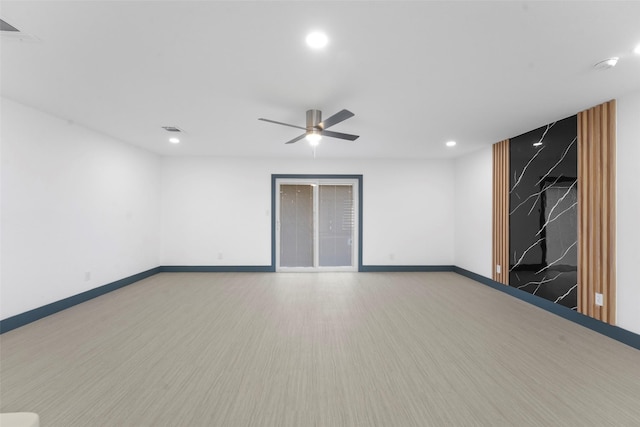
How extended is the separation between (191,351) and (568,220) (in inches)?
180

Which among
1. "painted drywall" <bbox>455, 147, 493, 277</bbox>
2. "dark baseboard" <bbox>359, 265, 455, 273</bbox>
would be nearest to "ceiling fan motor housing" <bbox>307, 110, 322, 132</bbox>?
"painted drywall" <bbox>455, 147, 493, 277</bbox>

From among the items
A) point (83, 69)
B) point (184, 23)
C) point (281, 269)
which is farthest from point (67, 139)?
point (281, 269)

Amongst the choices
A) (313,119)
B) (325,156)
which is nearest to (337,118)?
(313,119)

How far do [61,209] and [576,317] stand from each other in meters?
6.57

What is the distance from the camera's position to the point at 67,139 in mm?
3686

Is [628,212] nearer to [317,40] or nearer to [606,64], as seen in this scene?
[606,64]

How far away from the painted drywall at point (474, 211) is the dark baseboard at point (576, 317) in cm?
53

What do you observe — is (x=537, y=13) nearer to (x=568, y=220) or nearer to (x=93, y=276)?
(x=568, y=220)

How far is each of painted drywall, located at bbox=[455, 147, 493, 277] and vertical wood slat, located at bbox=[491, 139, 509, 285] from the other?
155 mm

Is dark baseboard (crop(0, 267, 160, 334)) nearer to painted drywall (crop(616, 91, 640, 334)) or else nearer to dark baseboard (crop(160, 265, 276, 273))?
dark baseboard (crop(160, 265, 276, 273))

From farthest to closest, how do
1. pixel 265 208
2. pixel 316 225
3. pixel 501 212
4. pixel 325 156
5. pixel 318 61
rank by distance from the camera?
1. pixel 316 225
2. pixel 265 208
3. pixel 325 156
4. pixel 501 212
5. pixel 318 61

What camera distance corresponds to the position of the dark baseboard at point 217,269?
5.87 meters

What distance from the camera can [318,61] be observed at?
219 centimetres

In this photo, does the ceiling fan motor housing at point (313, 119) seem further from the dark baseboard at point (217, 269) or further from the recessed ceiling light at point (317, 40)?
the dark baseboard at point (217, 269)
